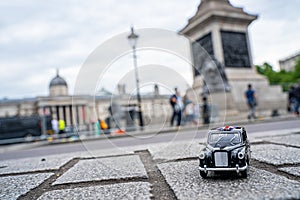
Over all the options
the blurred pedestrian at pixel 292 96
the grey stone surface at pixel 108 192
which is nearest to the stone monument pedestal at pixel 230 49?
the blurred pedestrian at pixel 292 96

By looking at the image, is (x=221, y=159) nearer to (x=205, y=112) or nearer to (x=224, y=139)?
(x=224, y=139)

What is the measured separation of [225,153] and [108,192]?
3.13ft

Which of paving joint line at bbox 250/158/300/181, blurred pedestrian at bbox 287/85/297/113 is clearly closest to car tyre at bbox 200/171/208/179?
paving joint line at bbox 250/158/300/181

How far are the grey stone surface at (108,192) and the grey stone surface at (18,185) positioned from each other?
0.31 metres

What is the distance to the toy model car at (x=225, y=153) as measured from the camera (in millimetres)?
2272

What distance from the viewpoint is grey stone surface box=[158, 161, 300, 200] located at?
172 cm

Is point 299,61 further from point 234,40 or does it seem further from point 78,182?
point 78,182

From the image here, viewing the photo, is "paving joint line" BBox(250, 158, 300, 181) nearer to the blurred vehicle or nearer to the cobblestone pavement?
the cobblestone pavement

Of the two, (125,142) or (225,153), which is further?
(125,142)

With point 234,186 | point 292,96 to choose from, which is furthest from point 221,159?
point 292,96

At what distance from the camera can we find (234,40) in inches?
768

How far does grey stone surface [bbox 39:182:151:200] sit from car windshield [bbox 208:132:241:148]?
26.6 inches

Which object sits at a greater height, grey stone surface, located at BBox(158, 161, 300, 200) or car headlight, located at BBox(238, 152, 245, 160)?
car headlight, located at BBox(238, 152, 245, 160)

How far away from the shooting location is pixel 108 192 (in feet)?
6.97
